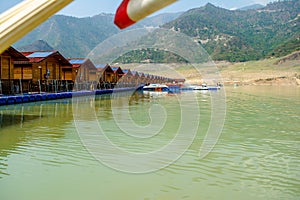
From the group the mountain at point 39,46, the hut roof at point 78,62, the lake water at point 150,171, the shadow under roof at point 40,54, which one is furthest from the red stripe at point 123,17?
the mountain at point 39,46

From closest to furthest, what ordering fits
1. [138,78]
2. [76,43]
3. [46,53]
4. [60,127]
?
[60,127] < [46,53] < [138,78] < [76,43]

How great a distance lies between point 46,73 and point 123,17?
27686mm

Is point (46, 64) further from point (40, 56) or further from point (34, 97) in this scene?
point (34, 97)

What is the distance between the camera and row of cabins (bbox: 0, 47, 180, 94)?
2102 cm

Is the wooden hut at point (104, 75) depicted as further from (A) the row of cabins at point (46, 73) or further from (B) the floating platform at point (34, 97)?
(B) the floating platform at point (34, 97)

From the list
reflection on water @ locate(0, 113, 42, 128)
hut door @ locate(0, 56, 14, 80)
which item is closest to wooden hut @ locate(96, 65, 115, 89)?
hut door @ locate(0, 56, 14, 80)

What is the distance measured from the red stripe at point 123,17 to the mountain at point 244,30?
10579 cm

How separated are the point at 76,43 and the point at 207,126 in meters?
130

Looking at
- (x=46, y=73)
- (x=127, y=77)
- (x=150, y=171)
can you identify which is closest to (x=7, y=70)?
(x=46, y=73)

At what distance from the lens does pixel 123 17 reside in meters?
0.88

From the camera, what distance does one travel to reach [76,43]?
136 metres

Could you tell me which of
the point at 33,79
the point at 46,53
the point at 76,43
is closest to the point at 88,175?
the point at 33,79

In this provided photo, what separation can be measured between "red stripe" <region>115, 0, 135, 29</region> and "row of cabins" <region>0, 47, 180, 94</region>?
18.2 meters

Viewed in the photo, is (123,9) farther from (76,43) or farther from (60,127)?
(76,43)
